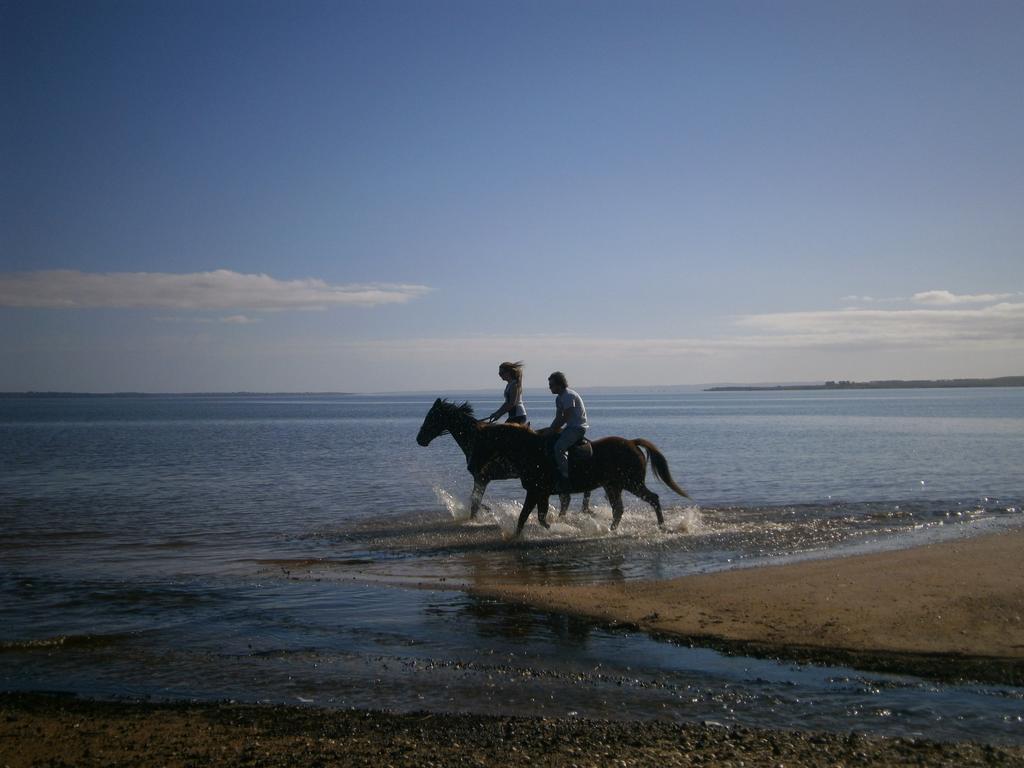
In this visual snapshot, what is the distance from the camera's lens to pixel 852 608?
7613 millimetres

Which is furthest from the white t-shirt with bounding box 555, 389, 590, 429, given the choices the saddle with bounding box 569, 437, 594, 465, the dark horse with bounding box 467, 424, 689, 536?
the dark horse with bounding box 467, 424, 689, 536

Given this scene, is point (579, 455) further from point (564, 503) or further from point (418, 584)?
point (418, 584)

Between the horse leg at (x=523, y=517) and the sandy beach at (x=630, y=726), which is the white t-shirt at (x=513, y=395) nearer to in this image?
the horse leg at (x=523, y=517)

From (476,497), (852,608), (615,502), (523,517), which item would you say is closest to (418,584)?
(523,517)

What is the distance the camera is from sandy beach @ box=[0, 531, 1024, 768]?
452 centimetres

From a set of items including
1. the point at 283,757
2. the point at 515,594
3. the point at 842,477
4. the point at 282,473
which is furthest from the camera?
the point at 282,473

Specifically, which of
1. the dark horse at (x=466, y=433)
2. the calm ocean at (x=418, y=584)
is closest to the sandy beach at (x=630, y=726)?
the calm ocean at (x=418, y=584)

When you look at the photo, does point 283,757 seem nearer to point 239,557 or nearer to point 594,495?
point 239,557

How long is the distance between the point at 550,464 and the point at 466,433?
1.98m

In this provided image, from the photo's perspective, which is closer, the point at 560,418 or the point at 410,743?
the point at 410,743

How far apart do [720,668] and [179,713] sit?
12.4ft

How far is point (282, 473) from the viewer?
24.7 metres

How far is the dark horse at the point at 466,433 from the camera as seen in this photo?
14.1m

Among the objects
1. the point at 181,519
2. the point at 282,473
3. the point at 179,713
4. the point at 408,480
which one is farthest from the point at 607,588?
the point at 282,473
